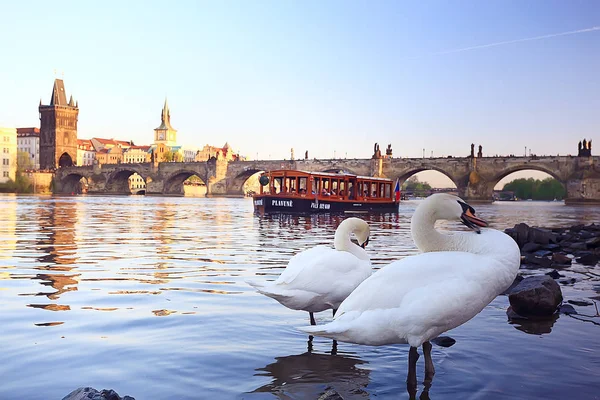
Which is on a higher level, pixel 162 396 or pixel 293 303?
pixel 293 303

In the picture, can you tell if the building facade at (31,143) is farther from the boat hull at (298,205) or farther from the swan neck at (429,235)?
the swan neck at (429,235)

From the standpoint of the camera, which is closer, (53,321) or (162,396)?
(162,396)

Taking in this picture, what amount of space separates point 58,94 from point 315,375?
14068 centimetres

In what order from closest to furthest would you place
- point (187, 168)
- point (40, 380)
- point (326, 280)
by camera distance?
point (40, 380)
point (326, 280)
point (187, 168)

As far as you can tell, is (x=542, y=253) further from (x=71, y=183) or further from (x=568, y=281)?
(x=71, y=183)

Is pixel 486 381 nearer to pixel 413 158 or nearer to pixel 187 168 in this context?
pixel 413 158

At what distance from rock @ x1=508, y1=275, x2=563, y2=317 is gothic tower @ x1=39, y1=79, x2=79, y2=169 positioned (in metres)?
132

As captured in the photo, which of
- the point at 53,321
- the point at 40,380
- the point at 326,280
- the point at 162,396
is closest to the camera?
the point at 162,396

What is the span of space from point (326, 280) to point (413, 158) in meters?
70.7

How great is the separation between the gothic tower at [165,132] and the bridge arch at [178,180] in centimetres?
7245

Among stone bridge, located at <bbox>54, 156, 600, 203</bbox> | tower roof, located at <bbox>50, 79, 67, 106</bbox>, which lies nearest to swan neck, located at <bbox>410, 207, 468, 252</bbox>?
stone bridge, located at <bbox>54, 156, 600, 203</bbox>

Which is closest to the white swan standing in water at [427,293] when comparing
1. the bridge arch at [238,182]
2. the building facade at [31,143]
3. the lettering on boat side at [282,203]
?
the lettering on boat side at [282,203]

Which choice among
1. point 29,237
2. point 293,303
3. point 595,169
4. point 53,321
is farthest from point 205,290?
point 595,169

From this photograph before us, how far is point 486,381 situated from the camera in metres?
3.78
